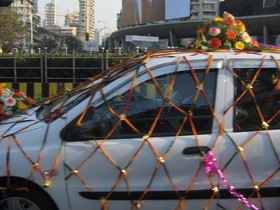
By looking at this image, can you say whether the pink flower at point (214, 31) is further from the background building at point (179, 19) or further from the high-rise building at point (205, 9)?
the high-rise building at point (205, 9)

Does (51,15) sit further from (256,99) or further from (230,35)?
(256,99)

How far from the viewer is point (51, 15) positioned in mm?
145375

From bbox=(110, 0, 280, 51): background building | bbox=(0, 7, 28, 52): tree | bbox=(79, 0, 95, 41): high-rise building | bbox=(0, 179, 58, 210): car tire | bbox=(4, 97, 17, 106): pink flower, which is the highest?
bbox=(79, 0, 95, 41): high-rise building

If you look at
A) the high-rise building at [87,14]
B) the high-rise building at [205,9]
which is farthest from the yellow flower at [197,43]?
the high-rise building at [87,14]

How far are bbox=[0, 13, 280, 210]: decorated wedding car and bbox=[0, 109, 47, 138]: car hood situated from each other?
2 centimetres

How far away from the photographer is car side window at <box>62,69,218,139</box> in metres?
3.43

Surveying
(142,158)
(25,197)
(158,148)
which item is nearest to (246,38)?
(158,148)

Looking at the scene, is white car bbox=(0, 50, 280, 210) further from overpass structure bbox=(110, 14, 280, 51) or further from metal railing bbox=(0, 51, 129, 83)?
overpass structure bbox=(110, 14, 280, 51)

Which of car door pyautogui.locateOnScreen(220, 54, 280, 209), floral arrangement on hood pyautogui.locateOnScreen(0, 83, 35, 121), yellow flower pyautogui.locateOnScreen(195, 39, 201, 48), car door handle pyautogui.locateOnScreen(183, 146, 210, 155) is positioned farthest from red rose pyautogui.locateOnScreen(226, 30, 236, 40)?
floral arrangement on hood pyautogui.locateOnScreen(0, 83, 35, 121)

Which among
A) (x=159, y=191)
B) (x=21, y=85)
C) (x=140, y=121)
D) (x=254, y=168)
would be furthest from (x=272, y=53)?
(x=21, y=85)

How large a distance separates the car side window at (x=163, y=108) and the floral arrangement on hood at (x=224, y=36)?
0.65 meters

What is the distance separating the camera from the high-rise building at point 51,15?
13662 cm

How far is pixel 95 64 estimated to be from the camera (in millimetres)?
16938

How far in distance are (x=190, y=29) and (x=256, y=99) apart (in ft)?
259
